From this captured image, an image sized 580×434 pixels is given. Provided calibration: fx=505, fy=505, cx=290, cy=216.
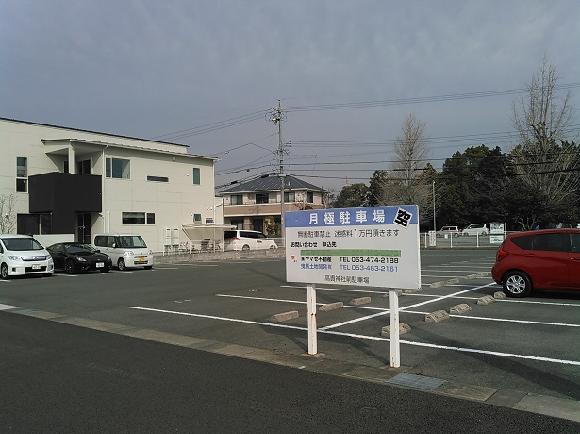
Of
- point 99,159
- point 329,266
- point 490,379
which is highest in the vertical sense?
point 99,159

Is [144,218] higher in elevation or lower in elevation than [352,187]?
lower

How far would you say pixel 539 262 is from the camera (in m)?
11.5

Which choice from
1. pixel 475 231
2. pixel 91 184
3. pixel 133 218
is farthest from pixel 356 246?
pixel 475 231

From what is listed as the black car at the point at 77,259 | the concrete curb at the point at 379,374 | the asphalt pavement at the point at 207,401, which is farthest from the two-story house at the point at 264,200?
the asphalt pavement at the point at 207,401

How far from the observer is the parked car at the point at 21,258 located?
1939 cm

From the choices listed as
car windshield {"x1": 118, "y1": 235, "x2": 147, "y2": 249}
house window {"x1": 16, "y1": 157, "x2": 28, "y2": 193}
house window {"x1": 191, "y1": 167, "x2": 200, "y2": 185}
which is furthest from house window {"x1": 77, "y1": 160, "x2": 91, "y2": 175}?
car windshield {"x1": 118, "y1": 235, "x2": 147, "y2": 249}

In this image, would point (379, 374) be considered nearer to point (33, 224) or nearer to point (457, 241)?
point (33, 224)

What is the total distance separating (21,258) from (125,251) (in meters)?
5.33

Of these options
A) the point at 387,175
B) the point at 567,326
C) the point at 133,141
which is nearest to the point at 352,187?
the point at 387,175

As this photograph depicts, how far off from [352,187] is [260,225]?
1824cm

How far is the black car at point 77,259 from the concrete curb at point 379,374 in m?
13.8

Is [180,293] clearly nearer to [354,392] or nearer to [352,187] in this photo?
[354,392]

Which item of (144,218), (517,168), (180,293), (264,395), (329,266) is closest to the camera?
(264,395)

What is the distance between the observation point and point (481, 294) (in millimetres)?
12812
